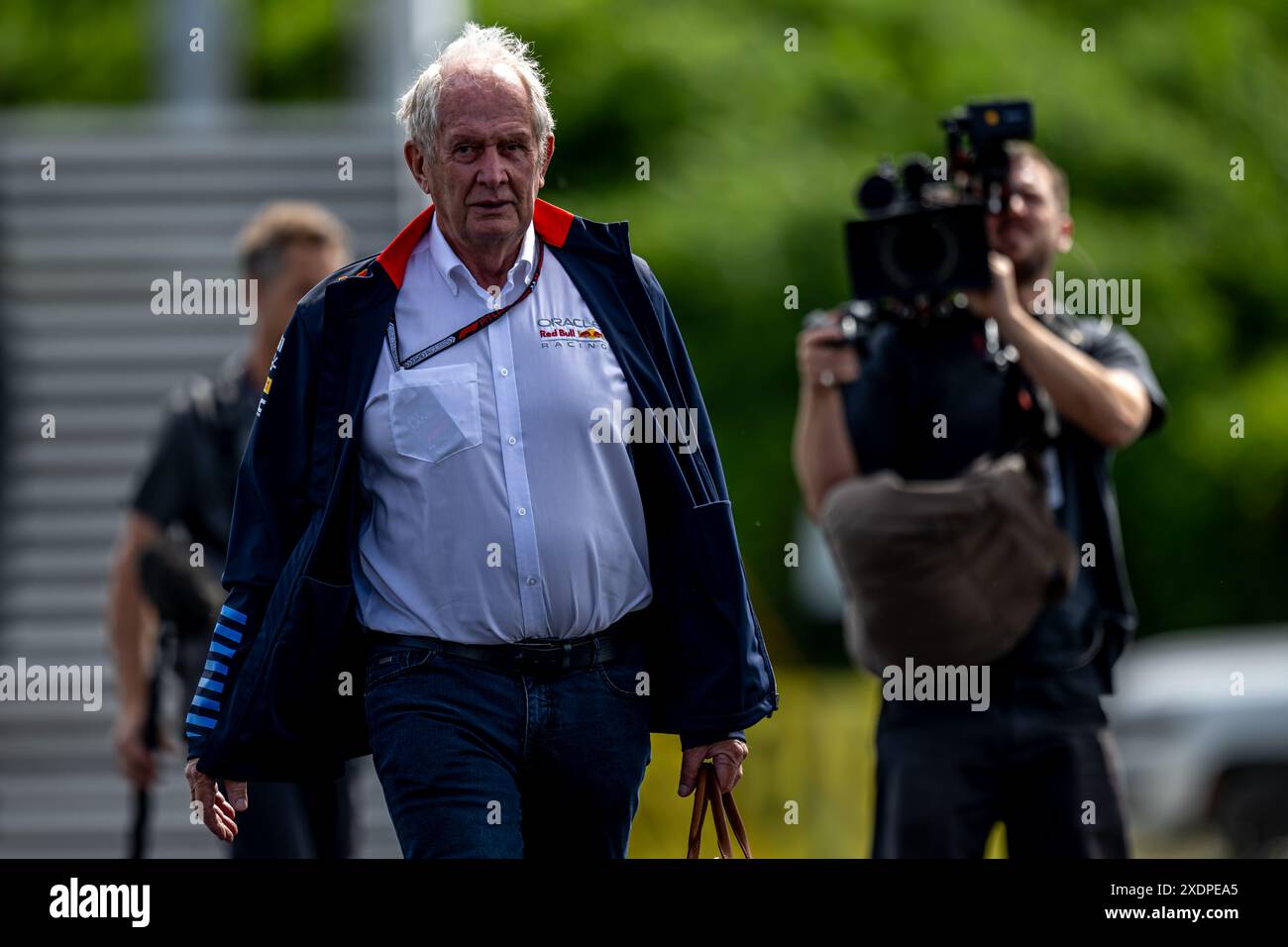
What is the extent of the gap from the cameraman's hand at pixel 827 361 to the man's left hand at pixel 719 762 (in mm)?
1396

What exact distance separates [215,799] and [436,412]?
31.9 inches

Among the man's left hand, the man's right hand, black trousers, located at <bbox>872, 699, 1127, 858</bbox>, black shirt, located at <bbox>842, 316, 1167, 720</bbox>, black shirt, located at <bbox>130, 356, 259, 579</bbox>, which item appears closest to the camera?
the man's right hand

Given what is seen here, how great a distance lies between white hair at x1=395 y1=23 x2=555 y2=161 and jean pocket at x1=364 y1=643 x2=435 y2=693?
883 millimetres

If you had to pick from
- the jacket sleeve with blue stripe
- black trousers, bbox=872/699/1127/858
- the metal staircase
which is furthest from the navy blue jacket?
the metal staircase

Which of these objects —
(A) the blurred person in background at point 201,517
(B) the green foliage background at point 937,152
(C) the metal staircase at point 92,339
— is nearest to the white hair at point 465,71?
(A) the blurred person in background at point 201,517

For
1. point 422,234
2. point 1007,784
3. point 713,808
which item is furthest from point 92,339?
point 713,808

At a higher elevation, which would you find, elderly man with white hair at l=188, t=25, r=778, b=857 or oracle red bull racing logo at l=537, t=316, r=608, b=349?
oracle red bull racing logo at l=537, t=316, r=608, b=349

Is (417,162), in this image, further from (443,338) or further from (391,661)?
(391,661)

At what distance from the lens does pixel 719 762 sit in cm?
400

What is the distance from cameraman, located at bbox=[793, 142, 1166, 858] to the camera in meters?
4.93

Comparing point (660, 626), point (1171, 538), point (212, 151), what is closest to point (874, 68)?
point (1171, 538)

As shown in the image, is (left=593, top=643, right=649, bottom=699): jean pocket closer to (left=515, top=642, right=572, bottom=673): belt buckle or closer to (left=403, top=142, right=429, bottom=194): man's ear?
(left=515, top=642, right=572, bottom=673): belt buckle

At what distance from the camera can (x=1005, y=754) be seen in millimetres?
4938

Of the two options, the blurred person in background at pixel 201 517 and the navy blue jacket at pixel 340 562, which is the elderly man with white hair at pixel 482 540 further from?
the blurred person in background at pixel 201 517
